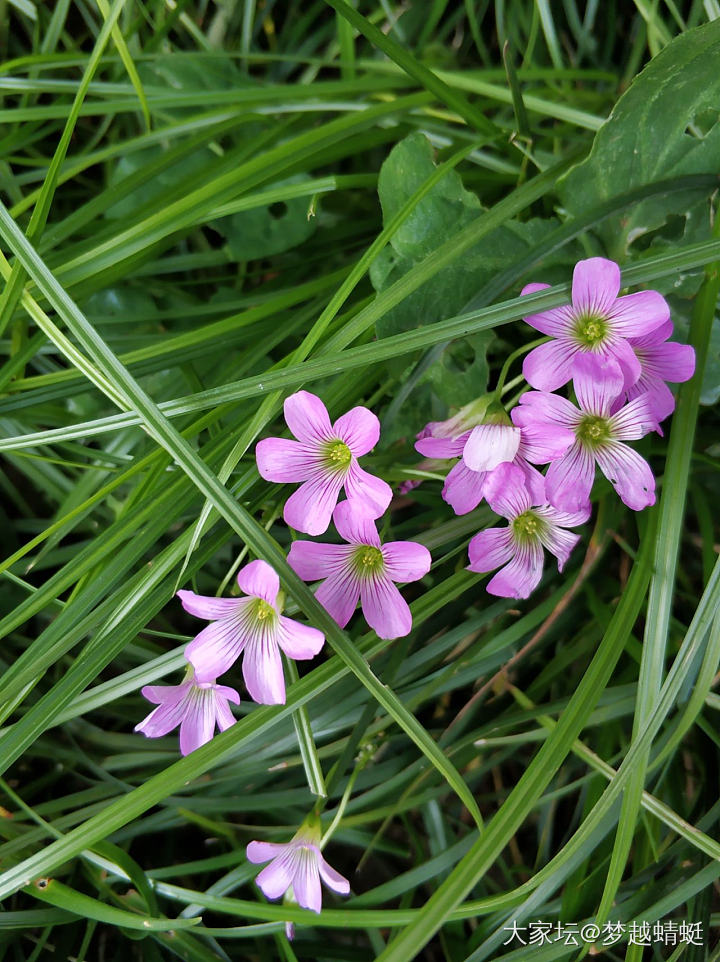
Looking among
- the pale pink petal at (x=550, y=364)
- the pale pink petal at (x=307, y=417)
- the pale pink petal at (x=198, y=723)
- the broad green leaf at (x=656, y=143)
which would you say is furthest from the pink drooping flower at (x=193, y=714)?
the broad green leaf at (x=656, y=143)

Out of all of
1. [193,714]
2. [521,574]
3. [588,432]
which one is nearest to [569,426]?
[588,432]

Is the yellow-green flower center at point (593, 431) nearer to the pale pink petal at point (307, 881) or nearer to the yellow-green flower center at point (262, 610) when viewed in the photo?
the yellow-green flower center at point (262, 610)

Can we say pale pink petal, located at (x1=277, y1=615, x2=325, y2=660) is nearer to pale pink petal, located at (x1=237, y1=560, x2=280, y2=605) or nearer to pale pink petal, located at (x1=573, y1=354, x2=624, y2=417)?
pale pink petal, located at (x1=237, y1=560, x2=280, y2=605)

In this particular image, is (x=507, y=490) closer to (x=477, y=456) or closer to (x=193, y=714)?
(x=477, y=456)

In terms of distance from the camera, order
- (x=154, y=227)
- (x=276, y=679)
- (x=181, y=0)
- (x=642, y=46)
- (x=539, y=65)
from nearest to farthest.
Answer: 1. (x=276, y=679)
2. (x=154, y=227)
3. (x=181, y=0)
4. (x=642, y=46)
5. (x=539, y=65)

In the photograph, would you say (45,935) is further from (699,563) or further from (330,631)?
(699,563)

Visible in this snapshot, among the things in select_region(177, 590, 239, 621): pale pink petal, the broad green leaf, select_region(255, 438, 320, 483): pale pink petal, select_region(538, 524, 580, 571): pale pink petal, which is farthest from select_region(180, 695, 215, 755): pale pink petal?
the broad green leaf

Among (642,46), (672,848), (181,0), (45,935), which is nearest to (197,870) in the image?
(45,935)
